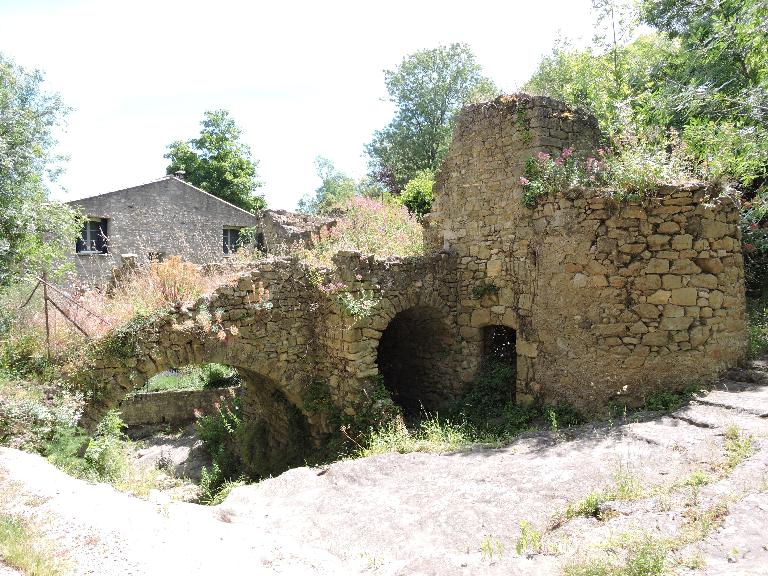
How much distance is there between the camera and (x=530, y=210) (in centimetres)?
805

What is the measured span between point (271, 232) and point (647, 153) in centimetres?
1071

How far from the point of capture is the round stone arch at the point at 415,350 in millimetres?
8617

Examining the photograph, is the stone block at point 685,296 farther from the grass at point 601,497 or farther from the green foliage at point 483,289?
the grass at point 601,497

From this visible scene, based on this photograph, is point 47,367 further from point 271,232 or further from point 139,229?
point 139,229

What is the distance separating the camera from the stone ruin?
6828 millimetres

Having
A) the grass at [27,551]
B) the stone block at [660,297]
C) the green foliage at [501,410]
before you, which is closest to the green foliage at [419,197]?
the green foliage at [501,410]

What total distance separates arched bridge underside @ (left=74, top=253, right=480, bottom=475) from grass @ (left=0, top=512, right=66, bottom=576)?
3.47m

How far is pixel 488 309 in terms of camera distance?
8961 mm

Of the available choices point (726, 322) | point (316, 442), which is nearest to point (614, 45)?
point (726, 322)

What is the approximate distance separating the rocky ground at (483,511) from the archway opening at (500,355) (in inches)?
88.2

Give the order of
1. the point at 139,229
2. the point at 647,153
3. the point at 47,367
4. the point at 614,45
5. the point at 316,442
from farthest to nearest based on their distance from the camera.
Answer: the point at 139,229
the point at 614,45
the point at 316,442
the point at 647,153
the point at 47,367

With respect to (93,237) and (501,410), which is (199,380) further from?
(501,410)

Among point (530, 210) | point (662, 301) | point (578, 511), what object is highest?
point (530, 210)

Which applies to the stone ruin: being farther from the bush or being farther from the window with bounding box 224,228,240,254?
the window with bounding box 224,228,240,254
